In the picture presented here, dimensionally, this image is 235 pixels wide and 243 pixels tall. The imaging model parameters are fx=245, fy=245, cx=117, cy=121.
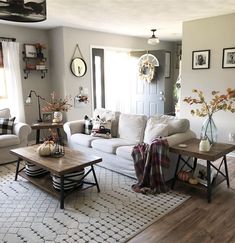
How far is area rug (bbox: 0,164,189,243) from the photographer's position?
7.30 feet

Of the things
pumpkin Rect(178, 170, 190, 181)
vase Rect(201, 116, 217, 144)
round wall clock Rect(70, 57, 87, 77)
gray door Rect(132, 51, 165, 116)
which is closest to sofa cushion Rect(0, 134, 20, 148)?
round wall clock Rect(70, 57, 87, 77)

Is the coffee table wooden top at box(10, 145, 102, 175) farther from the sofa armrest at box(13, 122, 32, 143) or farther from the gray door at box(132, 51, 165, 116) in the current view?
the gray door at box(132, 51, 165, 116)

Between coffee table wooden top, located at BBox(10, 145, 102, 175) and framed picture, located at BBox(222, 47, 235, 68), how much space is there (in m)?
2.82

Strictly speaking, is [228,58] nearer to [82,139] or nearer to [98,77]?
[82,139]

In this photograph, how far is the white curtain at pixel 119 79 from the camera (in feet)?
21.4

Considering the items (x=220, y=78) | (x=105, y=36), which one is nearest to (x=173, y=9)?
(x=220, y=78)

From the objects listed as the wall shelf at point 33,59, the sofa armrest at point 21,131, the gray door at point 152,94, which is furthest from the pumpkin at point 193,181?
the wall shelf at point 33,59

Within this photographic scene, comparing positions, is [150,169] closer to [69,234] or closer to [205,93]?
[69,234]

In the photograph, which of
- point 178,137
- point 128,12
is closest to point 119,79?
point 128,12

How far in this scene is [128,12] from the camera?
12.9ft

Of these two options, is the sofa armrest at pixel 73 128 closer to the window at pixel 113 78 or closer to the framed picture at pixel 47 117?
the framed picture at pixel 47 117

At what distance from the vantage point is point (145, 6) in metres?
3.59

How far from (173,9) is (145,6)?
1.60ft

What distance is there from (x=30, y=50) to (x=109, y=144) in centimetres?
279
